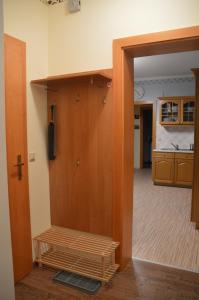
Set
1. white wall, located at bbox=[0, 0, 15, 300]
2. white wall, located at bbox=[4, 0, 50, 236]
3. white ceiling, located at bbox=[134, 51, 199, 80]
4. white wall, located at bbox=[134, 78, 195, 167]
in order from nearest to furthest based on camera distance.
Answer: white wall, located at bbox=[0, 0, 15, 300] < white wall, located at bbox=[4, 0, 50, 236] < white ceiling, located at bbox=[134, 51, 199, 80] < white wall, located at bbox=[134, 78, 195, 167]

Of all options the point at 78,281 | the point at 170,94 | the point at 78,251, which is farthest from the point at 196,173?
the point at 170,94

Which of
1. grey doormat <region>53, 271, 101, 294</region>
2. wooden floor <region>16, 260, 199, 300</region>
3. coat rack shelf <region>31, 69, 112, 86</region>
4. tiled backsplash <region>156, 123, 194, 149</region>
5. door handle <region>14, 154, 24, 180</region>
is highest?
coat rack shelf <region>31, 69, 112, 86</region>

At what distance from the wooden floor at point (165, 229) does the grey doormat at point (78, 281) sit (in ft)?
2.33

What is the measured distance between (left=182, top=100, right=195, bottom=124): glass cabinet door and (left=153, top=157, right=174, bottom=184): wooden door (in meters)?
0.98

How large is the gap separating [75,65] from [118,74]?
0.50m

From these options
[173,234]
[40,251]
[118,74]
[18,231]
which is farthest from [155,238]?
[118,74]

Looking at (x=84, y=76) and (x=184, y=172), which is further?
(x=184, y=172)

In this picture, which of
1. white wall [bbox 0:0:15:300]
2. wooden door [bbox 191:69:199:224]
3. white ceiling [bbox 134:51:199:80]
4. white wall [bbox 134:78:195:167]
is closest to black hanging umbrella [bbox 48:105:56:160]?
white wall [bbox 0:0:15:300]

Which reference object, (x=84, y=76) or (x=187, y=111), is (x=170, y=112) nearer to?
(x=187, y=111)

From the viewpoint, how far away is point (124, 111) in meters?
2.24

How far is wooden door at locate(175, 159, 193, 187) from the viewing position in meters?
5.52

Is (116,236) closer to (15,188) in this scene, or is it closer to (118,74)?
(15,188)

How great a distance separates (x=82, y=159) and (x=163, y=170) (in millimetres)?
3731

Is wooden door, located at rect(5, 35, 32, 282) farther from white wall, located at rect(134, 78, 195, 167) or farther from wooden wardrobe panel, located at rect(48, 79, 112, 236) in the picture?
white wall, located at rect(134, 78, 195, 167)
